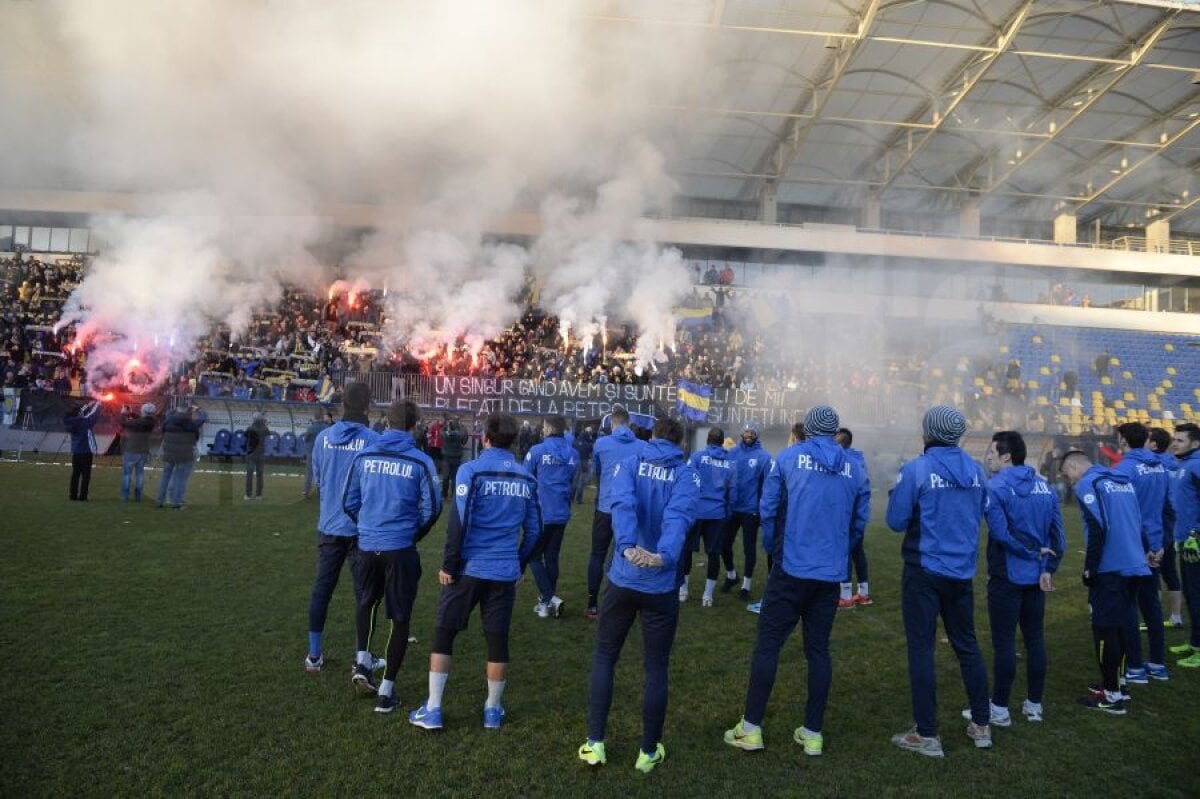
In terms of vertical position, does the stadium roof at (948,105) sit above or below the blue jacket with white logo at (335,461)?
above

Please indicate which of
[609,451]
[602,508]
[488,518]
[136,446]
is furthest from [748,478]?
[136,446]

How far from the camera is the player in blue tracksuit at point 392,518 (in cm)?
416

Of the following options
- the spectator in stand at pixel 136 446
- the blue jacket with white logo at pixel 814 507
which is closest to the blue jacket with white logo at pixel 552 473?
the blue jacket with white logo at pixel 814 507

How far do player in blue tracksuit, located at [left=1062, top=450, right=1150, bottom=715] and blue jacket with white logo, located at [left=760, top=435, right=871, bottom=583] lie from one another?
1.84 metres

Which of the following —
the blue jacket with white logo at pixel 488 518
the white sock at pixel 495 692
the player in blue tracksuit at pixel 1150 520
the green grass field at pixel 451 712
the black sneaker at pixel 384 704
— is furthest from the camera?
the player in blue tracksuit at pixel 1150 520

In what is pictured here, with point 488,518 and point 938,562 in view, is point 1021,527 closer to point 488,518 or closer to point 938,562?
point 938,562

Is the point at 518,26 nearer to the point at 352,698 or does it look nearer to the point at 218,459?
the point at 218,459

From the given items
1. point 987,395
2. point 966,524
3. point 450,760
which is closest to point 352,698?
point 450,760

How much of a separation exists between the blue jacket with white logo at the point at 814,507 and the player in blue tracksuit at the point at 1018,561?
100 centimetres

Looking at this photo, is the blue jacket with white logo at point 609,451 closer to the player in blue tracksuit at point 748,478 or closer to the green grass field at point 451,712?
the green grass field at point 451,712

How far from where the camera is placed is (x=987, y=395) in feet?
73.4

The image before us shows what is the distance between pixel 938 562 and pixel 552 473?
3206mm

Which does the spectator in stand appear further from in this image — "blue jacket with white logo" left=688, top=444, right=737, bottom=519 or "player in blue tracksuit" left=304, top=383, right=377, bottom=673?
"blue jacket with white logo" left=688, top=444, right=737, bottom=519

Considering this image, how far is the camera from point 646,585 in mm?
3449
